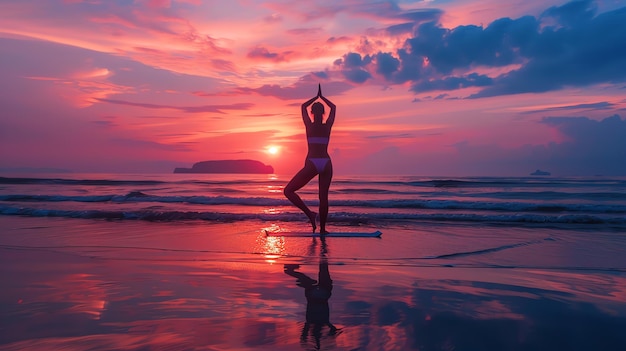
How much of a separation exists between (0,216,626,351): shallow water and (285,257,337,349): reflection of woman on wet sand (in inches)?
1.1

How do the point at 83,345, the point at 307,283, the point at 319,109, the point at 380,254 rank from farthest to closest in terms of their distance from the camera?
the point at 319,109 < the point at 380,254 < the point at 307,283 < the point at 83,345

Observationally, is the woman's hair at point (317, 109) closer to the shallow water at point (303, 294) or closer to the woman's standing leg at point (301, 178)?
the woman's standing leg at point (301, 178)

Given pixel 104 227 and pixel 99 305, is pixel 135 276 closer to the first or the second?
pixel 99 305

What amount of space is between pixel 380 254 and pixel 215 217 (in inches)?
266

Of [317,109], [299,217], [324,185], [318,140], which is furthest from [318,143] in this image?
[299,217]

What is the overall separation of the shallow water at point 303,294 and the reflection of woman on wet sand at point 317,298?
0.09 ft

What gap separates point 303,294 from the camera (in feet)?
14.1

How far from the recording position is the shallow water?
3.05 meters

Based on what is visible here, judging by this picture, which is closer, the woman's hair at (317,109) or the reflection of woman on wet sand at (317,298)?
the reflection of woman on wet sand at (317,298)

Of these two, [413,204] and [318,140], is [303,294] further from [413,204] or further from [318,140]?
[413,204]

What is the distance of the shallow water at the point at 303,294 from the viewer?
305cm

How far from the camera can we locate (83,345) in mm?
2836

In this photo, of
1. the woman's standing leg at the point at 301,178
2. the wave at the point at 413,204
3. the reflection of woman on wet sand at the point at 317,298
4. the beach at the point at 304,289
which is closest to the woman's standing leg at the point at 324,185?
the woman's standing leg at the point at 301,178

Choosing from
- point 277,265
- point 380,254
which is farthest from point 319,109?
point 277,265
